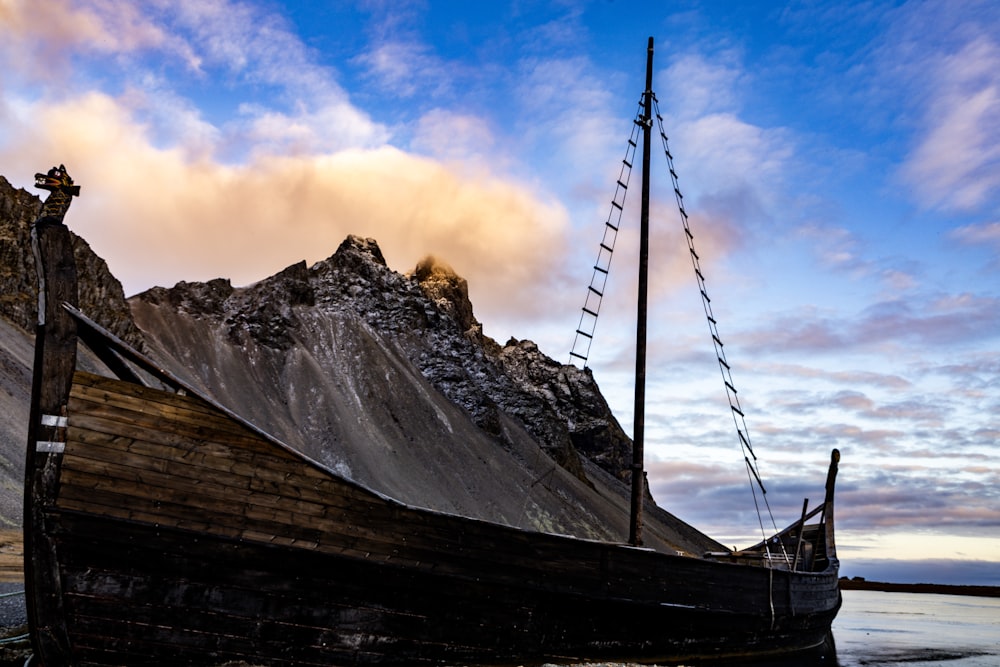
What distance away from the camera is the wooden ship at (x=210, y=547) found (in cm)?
888

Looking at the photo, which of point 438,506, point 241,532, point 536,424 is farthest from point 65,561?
point 536,424

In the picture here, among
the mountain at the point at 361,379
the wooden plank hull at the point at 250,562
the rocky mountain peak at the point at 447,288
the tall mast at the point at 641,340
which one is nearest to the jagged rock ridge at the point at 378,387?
the mountain at the point at 361,379

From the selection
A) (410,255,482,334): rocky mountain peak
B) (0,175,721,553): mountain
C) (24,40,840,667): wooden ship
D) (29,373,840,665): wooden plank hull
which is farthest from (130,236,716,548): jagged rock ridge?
(24,40,840,667): wooden ship

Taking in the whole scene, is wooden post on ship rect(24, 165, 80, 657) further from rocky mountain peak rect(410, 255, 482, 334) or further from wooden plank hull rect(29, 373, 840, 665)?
rocky mountain peak rect(410, 255, 482, 334)

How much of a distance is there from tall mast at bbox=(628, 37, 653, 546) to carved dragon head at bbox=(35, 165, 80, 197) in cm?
1154

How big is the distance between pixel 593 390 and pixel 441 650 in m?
138

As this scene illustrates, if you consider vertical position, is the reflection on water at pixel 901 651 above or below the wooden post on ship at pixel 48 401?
below

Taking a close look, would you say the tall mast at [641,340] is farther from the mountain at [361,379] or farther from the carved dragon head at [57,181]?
the mountain at [361,379]

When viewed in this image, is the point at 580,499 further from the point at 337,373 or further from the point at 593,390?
the point at 593,390

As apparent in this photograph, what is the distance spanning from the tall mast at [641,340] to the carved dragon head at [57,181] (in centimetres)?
1154

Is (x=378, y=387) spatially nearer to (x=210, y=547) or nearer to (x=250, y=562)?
(x=250, y=562)

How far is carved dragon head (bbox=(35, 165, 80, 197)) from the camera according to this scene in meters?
9.73

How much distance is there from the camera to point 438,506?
66562 millimetres

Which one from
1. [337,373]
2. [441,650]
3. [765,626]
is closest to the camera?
[441,650]
